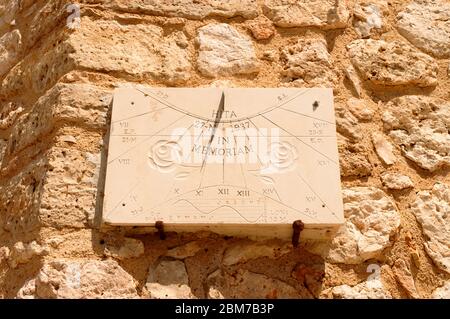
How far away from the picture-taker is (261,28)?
257 cm

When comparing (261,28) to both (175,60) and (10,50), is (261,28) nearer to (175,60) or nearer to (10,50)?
(175,60)

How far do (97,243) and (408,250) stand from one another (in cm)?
112

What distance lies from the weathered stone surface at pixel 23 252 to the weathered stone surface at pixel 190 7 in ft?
3.54

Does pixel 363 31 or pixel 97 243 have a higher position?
pixel 363 31

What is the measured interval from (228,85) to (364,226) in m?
0.78

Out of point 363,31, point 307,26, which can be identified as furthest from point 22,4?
point 363,31

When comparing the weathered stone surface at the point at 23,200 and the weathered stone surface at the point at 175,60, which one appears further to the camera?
the weathered stone surface at the point at 175,60

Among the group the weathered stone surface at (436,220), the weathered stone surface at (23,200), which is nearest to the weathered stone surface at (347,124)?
the weathered stone surface at (436,220)

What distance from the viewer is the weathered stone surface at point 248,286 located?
6.70 ft

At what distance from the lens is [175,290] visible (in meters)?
2.03

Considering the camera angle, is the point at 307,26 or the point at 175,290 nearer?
the point at 175,290

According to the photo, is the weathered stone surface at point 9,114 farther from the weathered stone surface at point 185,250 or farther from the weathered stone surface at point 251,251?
the weathered stone surface at point 251,251
